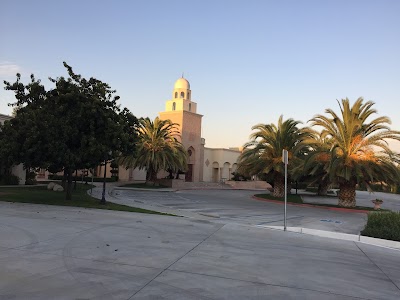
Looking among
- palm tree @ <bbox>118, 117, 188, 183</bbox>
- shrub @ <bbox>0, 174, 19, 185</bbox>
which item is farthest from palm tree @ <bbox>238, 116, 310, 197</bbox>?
shrub @ <bbox>0, 174, 19, 185</bbox>

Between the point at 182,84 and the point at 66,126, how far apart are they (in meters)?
46.5

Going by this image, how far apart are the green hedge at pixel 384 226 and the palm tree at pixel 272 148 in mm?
15325

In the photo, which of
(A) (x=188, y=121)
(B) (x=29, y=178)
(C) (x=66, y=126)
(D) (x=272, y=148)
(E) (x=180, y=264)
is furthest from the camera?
(A) (x=188, y=121)

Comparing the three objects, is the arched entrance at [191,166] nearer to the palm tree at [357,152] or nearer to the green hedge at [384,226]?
the palm tree at [357,152]

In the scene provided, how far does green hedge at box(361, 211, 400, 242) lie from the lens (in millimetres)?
11484

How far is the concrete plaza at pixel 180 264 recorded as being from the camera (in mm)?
5465

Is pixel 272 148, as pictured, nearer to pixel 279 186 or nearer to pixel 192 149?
pixel 279 186

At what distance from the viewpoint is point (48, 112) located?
17.2 meters

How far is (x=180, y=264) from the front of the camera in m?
6.99

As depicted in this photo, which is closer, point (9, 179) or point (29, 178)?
point (9, 179)

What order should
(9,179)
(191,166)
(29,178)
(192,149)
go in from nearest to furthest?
(9,179)
(29,178)
(192,149)
(191,166)

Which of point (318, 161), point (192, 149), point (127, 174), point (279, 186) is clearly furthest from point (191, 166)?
point (318, 161)

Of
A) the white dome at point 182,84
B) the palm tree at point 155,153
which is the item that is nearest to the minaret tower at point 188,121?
the white dome at point 182,84

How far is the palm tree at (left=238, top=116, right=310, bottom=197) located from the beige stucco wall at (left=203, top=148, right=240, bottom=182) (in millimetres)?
31813
